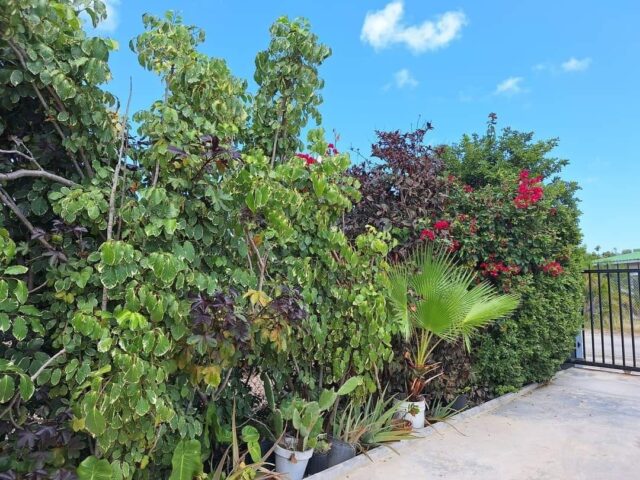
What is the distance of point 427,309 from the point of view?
402cm

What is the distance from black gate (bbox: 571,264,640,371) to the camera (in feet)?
22.3

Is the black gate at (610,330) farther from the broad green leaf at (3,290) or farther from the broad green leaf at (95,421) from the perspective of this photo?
the broad green leaf at (3,290)

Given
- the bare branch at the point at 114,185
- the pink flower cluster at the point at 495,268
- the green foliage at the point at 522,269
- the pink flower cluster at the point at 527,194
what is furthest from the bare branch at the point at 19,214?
the pink flower cluster at the point at 527,194

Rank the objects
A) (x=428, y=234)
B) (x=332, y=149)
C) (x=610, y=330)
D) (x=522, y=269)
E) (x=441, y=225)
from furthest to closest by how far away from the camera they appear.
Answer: (x=610, y=330)
(x=522, y=269)
(x=441, y=225)
(x=428, y=234)
(x=332, y=149)

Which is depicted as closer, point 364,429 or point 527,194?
point 364,429

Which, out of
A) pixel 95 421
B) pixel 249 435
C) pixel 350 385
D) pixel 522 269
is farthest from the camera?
pixel 522 269

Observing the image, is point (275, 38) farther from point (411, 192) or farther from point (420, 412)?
point (420, 412)

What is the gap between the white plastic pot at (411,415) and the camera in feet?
13.4

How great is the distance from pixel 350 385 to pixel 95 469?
5.82 ft

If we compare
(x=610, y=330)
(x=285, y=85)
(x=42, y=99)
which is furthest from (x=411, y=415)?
(x=610, y=330)

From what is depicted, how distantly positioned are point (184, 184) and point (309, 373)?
184 centimetres

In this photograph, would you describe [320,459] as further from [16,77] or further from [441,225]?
[16,77]

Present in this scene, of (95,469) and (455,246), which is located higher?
(455,246)

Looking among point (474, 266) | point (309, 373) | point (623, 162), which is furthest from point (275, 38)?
point (623, 162)
